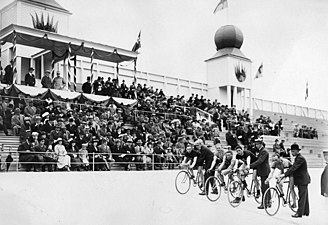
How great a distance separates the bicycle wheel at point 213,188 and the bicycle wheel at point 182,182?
1.25 feet

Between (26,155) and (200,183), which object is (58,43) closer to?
(26,155)

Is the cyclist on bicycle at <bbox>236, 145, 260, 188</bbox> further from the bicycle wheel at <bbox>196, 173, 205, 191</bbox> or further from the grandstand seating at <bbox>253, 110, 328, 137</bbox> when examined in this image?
the grandstand seating at <bbox>253, 110, 328, 137</bbox>

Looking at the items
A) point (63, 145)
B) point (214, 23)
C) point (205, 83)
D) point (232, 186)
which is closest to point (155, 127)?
point (63, 145)

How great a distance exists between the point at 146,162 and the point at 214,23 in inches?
181

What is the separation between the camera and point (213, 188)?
343 inches

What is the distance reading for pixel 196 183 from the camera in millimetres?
9047

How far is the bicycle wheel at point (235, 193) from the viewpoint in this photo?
26.8 ft

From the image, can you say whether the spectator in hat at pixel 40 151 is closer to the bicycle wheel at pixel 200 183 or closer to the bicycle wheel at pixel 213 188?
→ the bicycle wheel at pixel 200 183

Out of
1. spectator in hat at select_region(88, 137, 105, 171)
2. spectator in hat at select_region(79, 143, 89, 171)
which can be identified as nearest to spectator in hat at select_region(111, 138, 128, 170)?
spectator in hat at select_region(88, 137, 105, 171)

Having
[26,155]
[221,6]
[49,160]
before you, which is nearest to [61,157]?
[49,160]

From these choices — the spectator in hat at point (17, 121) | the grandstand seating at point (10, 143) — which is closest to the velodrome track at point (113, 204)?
the grandstand seating at point (10, 143)

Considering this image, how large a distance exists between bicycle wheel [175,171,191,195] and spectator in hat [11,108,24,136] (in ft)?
10.5

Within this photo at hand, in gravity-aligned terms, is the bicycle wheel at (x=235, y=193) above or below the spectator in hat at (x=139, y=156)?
below

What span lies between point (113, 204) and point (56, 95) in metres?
5.61
